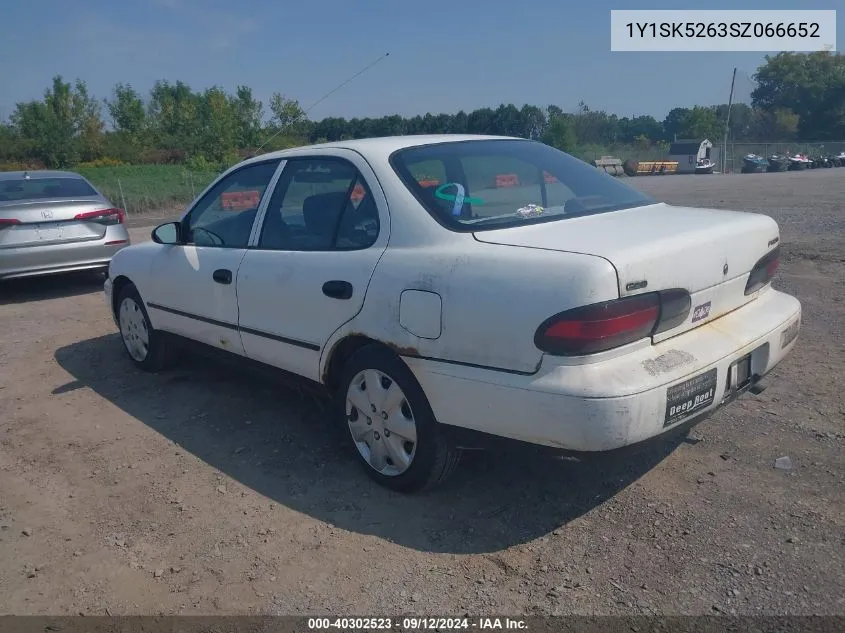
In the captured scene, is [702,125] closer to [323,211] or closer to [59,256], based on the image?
[59,256]

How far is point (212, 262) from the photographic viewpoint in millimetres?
4480

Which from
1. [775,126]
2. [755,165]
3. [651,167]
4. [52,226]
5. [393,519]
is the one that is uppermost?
[52,226]

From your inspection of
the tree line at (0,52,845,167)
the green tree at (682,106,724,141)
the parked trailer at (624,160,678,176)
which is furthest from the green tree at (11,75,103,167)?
the green tree at (682,106,724,141)

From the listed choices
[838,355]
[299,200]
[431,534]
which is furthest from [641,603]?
[838,355]

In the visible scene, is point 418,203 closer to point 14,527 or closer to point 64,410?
point 14,527

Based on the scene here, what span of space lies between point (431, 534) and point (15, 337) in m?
5.54

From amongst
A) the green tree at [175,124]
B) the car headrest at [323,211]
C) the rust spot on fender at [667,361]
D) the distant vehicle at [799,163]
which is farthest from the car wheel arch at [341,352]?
the distant vehicle at [799,163]

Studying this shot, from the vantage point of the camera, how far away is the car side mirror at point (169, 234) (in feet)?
16.1

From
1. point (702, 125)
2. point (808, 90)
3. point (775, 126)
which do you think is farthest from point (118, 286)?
point (808, 90)

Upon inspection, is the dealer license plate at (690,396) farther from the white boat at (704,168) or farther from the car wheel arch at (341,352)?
the white boat at (704,168)

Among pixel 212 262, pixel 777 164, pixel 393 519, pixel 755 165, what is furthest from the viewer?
pixel 777 164

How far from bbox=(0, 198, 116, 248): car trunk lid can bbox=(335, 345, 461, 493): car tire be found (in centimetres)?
614

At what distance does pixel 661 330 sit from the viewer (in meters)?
2.91

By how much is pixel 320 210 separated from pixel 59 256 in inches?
227
